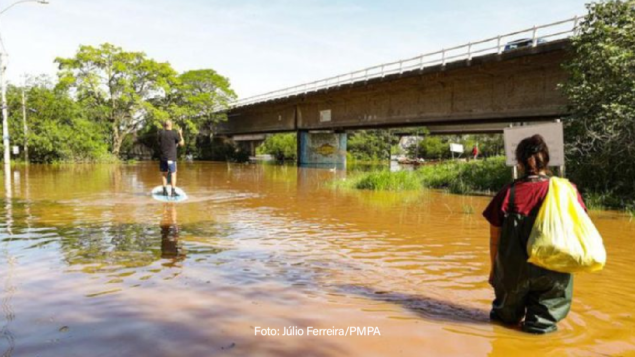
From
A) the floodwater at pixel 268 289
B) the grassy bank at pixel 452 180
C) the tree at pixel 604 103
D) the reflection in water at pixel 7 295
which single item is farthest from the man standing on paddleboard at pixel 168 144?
the tree at pixel 604 103

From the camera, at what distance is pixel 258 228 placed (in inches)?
345

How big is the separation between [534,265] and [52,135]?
1564 inches

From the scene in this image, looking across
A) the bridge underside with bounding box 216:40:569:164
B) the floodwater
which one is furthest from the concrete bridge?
the floodwater

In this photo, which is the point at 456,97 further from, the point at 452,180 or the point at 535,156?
the point at 535,156

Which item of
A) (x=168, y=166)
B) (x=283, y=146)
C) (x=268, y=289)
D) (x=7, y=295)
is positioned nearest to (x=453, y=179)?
(x=168, y=166)

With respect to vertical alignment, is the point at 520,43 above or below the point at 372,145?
above

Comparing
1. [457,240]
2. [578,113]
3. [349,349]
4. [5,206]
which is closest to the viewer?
[349,349]

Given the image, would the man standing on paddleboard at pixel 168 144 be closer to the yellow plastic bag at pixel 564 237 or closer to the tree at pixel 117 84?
the yellow plastic bag at pixel 564 237

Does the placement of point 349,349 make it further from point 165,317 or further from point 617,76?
point 617,76

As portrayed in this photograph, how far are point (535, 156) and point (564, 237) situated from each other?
0.65 meters

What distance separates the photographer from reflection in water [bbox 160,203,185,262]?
6316mm

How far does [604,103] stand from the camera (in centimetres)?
1398

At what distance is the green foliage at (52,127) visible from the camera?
36031 millimetres

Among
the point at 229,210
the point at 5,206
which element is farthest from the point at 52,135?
the point at 229,210
